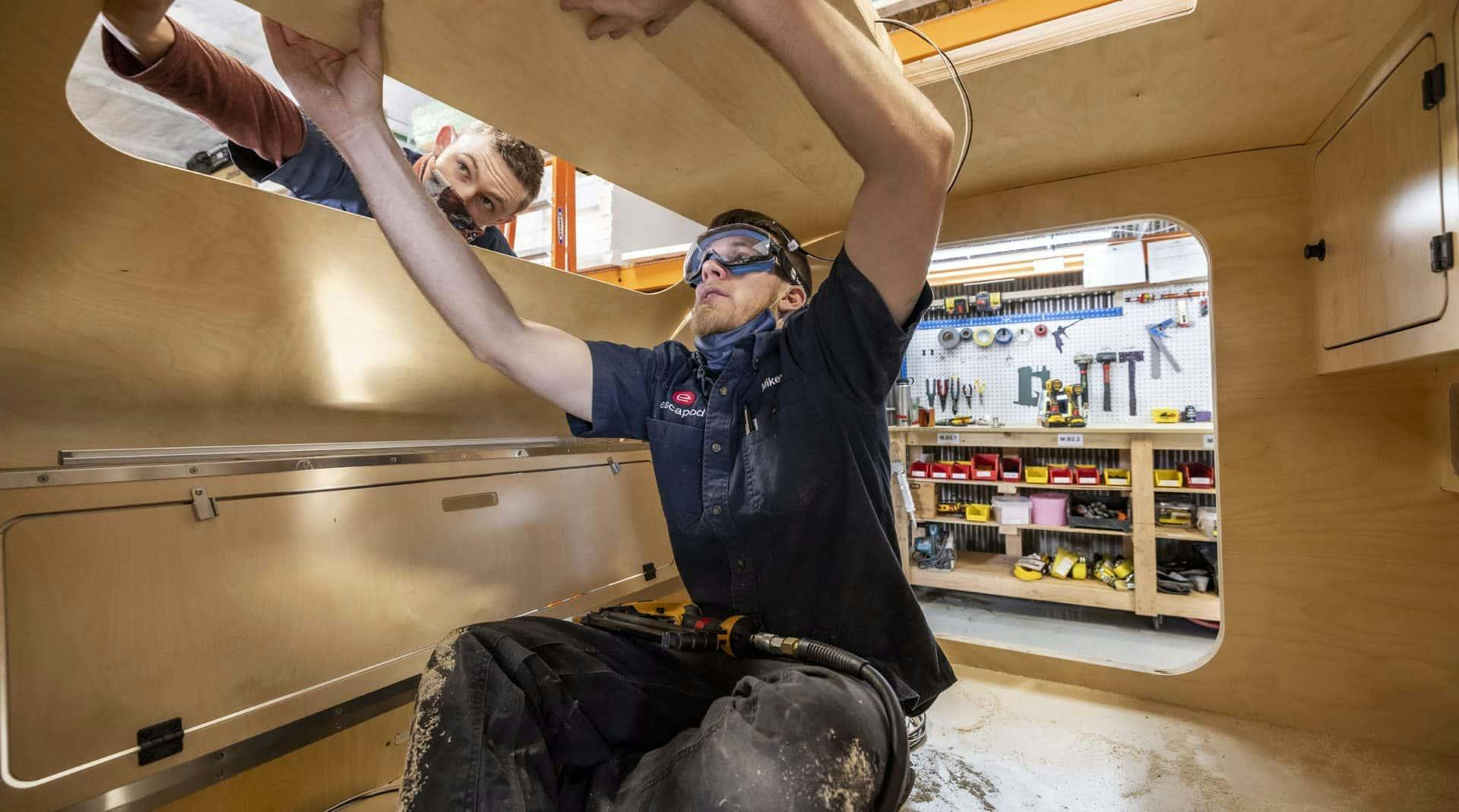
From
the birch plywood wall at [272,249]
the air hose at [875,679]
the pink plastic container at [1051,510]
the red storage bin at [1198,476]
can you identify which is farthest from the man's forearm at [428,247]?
the red storage bin at [1198,476]

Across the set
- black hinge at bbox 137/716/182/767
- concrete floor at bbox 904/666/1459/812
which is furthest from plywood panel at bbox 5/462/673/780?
concrete floor at bbox 904/666/1459/812

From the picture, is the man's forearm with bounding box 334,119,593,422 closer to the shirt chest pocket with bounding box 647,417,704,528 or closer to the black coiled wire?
the shirt chest pocket with bounding box 647,417,704,528

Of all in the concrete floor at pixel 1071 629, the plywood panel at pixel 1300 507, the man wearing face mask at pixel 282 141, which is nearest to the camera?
A: the man wearing face mask at pixel 282 141

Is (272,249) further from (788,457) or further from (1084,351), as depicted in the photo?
(1084,351)

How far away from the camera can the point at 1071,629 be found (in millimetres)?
3559

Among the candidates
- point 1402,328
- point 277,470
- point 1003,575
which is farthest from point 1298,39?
point 1003,575

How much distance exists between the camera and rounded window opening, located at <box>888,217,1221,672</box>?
136 inches

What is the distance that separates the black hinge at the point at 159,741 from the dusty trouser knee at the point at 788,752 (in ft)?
2.92

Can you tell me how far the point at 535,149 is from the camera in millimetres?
1722

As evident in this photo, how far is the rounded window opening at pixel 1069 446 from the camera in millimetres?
3445

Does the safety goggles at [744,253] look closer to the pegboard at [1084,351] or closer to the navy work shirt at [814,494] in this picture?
the navy work shirt at [814,494]

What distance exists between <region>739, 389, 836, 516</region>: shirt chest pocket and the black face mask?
38.4 inches

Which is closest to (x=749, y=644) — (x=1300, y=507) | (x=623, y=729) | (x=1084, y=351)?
(x=623, y=729)

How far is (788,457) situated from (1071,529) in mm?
3342
